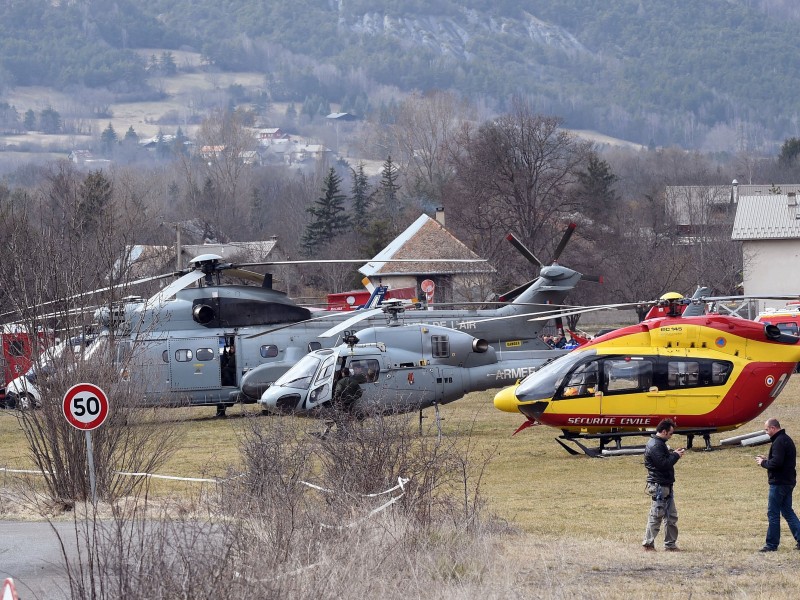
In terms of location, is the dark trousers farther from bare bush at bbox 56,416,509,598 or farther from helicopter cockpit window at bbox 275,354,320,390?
helicopter cockpit window at bbox 275,354,320,390

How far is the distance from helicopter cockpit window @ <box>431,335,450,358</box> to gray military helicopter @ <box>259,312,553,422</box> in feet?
0.06

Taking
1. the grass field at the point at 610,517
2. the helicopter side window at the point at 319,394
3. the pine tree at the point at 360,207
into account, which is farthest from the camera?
the pine tree at the point at 360,207

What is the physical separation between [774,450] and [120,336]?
9.69 metres

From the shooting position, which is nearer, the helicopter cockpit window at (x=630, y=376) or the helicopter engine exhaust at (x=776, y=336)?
the helicopter cockpit window at (x=630, y=376)

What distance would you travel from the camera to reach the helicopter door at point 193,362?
28.0 meters

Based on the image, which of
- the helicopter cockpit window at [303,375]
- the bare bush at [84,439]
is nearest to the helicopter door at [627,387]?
the helicopter cockpit window at [303,375]

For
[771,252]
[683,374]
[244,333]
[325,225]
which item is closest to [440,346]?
[244,333]

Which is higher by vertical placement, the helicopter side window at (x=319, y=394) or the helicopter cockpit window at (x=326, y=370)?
the helicopter cockpit window at (x=326, y=370)

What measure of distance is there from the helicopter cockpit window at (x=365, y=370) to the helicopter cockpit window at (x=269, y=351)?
4764mm

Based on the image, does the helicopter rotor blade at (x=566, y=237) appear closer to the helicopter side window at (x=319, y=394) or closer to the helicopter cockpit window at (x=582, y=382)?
the helicopter cockpit window at (x=582, y=382)

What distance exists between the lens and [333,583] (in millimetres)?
9648

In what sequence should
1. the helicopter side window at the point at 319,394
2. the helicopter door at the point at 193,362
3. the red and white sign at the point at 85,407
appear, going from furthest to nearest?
the helicopter door at the point at 193,362, the helicopter side window at the point at 319,394, the red and white sign at the point at 85,407

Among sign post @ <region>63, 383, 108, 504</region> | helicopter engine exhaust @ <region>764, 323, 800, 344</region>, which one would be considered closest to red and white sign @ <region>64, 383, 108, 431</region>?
sign post @ <region>63, 383, 108, 504</region>

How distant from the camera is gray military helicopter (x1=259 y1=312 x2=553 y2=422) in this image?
23422mm
